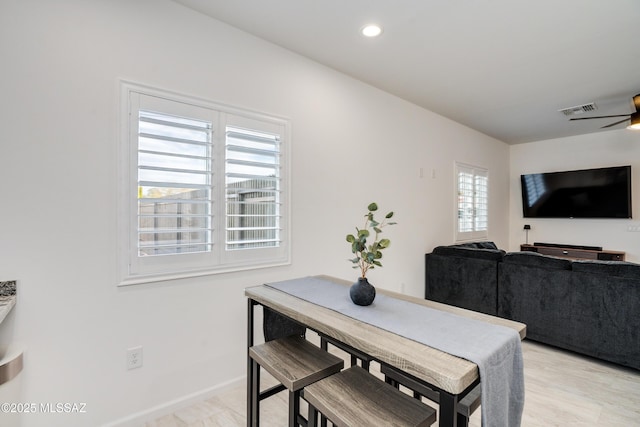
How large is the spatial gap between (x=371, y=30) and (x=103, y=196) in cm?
217

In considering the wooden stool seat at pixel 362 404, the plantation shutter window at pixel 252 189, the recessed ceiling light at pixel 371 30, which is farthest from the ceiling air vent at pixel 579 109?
the wooden stool seat at pixel 362 404

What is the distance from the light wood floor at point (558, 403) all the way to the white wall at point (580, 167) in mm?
3337

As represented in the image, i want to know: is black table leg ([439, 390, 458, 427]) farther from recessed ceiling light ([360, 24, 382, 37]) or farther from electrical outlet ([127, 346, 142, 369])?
recessed ceiling light ([360, 24, 382, 37])

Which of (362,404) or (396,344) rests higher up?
(396,344)

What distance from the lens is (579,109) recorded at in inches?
159

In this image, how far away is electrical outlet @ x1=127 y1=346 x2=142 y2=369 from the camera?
190 cm

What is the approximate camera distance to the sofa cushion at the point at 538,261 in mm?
2963

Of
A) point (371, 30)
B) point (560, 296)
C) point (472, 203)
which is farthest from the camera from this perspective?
point (472, 203)

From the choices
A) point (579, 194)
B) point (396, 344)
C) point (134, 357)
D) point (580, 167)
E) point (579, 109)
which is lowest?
point (134, 357)

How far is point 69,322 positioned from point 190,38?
192 cm

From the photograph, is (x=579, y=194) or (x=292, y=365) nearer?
(x=292, y=365)

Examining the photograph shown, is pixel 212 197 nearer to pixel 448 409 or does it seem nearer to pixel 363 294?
pixel 363 294

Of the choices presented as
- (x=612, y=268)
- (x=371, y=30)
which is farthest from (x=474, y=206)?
(x=371, y=30)

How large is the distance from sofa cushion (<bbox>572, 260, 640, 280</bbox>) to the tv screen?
304cm
